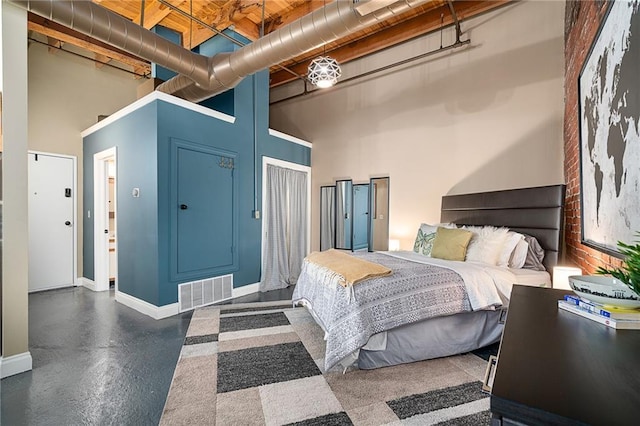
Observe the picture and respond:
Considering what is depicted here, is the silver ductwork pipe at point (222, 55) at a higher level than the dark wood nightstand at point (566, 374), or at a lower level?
higher

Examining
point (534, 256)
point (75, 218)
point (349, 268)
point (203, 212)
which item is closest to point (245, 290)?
point (203, 212)

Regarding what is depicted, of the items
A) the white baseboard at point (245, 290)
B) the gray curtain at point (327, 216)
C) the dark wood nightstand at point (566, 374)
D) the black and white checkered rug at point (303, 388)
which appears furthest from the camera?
the gray curtain at point (327, 216)

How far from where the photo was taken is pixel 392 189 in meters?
4.89

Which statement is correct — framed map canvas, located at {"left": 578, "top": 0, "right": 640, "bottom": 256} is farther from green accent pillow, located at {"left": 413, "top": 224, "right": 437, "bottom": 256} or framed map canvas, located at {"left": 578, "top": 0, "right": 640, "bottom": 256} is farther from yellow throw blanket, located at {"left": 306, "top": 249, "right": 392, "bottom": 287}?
green accent pillow, located at {"left": 413, "top": 224, "right": 437, "bottom": 256}

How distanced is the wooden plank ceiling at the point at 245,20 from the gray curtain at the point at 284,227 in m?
2.15

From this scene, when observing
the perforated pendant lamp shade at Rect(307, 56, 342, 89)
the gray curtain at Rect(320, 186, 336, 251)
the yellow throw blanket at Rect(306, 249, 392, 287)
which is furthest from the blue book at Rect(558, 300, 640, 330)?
the gray curtain at Rect(320, 186, 336, 251)

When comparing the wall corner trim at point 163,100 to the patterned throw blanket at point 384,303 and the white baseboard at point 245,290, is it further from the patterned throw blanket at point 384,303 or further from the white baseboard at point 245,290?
the patterned throw blanket at point 384,303

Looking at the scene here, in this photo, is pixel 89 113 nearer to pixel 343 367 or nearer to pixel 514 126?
pixel 343 367

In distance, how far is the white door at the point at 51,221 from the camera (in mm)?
4746

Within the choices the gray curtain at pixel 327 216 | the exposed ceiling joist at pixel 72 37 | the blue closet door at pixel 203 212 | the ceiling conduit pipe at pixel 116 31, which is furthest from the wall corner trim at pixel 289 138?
the exposed ceiling joist at pixel 72 37

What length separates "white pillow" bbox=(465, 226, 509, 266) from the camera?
10.0 ft

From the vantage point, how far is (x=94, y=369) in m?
2.43

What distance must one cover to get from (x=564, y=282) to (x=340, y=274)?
1.85 meters

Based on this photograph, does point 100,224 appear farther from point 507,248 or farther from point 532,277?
point 532,277
